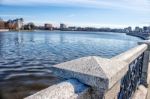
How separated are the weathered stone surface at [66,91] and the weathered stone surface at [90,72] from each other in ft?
0.22

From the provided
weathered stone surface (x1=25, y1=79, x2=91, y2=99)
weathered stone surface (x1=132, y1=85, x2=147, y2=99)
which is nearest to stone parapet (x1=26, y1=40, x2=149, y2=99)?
weathered stone surface (x1=25, y1=79, x2=91, y2=99)

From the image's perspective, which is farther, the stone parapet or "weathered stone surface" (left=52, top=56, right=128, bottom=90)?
"weathered stone surface" (left=52, top=56, right=128, bottom=90)

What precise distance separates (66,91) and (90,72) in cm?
27

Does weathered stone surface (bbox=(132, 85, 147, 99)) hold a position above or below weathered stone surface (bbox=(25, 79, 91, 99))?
below

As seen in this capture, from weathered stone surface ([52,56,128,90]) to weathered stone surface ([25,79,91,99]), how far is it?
0.07m

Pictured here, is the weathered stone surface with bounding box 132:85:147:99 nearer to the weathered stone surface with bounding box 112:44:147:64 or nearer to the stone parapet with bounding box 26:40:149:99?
the weathered stone surface with bounding box 112:44:147:64

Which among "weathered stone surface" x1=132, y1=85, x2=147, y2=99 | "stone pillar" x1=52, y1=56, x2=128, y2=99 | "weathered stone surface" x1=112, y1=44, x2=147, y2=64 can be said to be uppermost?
"stone pillar" x1=52, y1=56, x2=128, y2=99

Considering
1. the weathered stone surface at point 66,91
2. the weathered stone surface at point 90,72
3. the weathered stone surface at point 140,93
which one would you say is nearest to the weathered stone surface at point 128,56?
the weathered stone surface at point 90,72

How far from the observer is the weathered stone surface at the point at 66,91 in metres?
1.25

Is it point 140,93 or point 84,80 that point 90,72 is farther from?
point 140,93

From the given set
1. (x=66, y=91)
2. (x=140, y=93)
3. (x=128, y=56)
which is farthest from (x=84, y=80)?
(x=140, y=93)

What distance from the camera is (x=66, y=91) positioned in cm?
139

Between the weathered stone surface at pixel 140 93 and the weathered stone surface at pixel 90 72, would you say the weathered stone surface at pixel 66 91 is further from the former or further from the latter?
the weathered stone surface at pixel 140 93

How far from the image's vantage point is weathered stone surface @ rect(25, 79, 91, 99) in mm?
1253
